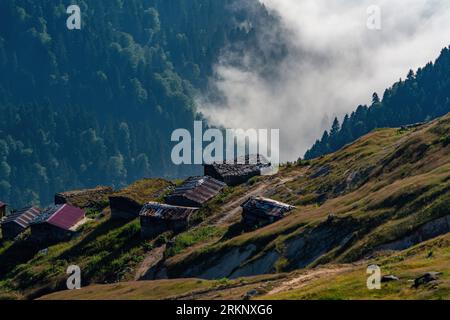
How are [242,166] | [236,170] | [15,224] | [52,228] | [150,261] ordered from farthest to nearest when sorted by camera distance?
[242,166] → [236,170] → [15,224] → [52,228] → [150,261]

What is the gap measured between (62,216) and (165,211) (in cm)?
1883

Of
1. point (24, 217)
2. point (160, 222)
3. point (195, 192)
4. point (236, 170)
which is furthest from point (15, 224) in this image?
point (236, 170)

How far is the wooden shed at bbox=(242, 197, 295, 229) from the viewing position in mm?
84438

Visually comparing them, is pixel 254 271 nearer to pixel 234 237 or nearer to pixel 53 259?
pixel 234 237

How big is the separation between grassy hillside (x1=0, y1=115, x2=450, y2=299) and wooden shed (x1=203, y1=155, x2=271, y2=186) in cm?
375

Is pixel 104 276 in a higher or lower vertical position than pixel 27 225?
lower

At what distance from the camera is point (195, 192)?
10319 centimetres

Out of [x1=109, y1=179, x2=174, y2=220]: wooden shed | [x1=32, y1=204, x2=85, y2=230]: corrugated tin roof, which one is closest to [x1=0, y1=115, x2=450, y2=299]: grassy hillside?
[x1=109, y1=179, x2=174, y2=220]: wooden shed

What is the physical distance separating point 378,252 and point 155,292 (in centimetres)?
1747

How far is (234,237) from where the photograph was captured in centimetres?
8244

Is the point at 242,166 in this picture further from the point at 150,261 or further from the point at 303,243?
the point at 303,243
